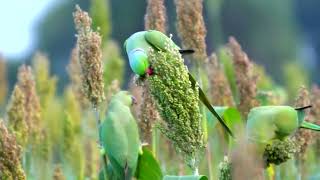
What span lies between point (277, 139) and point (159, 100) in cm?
29

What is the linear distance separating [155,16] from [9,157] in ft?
2.44

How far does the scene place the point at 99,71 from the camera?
7.03 ft

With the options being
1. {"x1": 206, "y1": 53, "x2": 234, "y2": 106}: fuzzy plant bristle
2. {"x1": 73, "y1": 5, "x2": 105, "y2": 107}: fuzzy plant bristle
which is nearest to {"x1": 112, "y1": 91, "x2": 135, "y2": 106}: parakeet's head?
{"x1": 73, "y1": 5, "x2": 105, "y2": 107}: fuzzy plant bristle

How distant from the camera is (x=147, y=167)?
213cm

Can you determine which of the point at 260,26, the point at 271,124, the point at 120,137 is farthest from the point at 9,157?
the point at 260,26

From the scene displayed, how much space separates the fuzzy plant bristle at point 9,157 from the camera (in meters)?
2.22

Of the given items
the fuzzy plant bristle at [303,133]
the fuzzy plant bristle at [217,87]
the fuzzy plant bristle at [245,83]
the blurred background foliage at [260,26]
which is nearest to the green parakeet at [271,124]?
the fuzzy plant bristle at [303,133]

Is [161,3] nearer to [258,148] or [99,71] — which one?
[99,71]

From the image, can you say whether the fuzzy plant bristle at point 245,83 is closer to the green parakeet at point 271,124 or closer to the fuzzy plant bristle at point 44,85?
the green parakeet at point 271,124

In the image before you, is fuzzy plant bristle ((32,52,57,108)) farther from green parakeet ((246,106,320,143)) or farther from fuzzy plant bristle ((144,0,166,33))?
green parakeet ((246,106,320,143))

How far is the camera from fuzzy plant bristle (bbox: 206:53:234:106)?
3.53 meters

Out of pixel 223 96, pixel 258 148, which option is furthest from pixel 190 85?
pixel 223 96

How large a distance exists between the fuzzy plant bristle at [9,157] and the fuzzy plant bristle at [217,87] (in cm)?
141

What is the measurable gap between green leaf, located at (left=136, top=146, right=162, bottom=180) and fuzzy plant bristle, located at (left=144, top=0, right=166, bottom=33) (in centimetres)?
68
